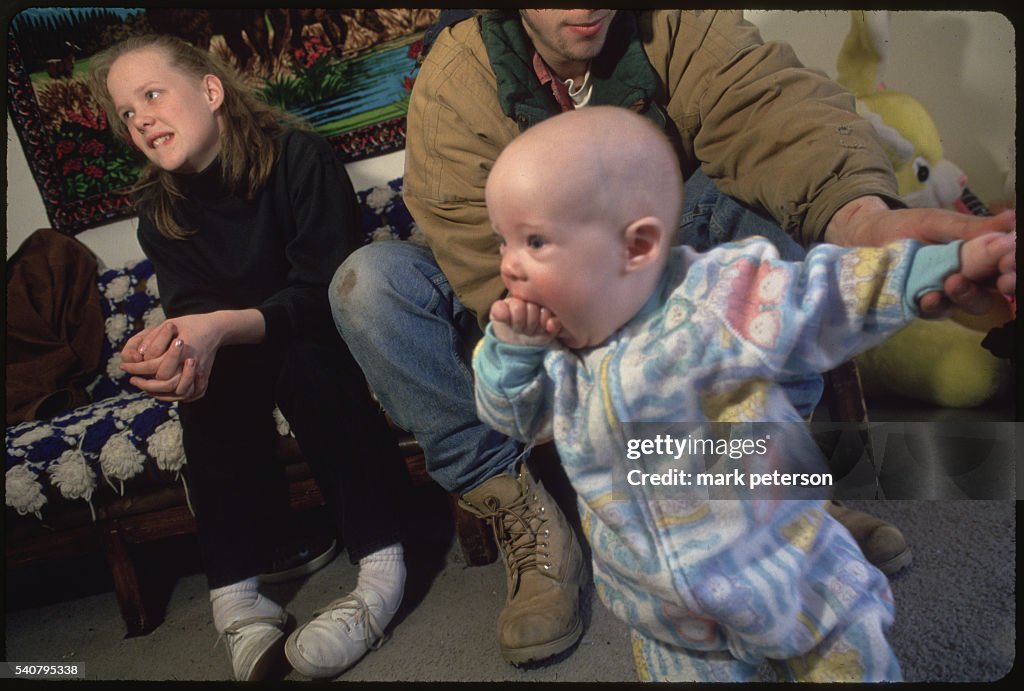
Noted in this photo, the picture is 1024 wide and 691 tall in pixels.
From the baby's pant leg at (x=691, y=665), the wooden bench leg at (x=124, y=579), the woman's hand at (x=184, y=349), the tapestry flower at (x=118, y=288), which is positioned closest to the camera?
the baby's pant leg at (x=691, y=665)

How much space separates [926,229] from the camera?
0.45m

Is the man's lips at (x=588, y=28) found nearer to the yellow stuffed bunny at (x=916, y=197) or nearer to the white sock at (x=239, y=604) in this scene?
the yellow stuffed bunny at (x=916, y=197)

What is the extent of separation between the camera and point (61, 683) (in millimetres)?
672

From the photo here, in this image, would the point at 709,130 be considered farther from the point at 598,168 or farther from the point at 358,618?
the point at 358,618

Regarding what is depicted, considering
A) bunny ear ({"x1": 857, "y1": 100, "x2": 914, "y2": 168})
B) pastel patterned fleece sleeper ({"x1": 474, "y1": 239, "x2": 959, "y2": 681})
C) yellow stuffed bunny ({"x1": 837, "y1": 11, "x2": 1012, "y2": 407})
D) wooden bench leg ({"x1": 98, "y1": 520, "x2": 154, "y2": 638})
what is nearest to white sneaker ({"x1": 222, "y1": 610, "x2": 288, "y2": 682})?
wooden bench leg ({"x1": 98, "y1": 520, "x2": 154, "y2": 638})

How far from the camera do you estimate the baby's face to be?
0.47 meters

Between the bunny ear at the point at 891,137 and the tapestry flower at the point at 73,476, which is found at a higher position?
the bunny ear at the point at 891,137

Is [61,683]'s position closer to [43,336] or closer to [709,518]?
[43,336]

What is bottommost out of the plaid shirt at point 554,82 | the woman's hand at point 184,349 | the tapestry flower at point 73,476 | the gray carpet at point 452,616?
the gray carpet at point 452,616

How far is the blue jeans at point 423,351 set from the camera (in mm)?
713

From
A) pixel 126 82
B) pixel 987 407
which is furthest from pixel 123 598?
pixel 987 407

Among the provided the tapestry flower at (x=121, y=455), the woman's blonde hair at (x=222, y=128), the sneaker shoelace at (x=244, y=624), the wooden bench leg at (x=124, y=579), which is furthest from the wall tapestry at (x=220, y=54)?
the sneaker shoelace at (x=244, y=624)

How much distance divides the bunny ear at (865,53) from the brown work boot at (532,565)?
0.45 m

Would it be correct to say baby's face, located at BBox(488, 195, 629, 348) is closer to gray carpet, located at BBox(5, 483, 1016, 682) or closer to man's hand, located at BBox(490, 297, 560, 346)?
man's hand, located at BBox(490, 297, 560, 346)
